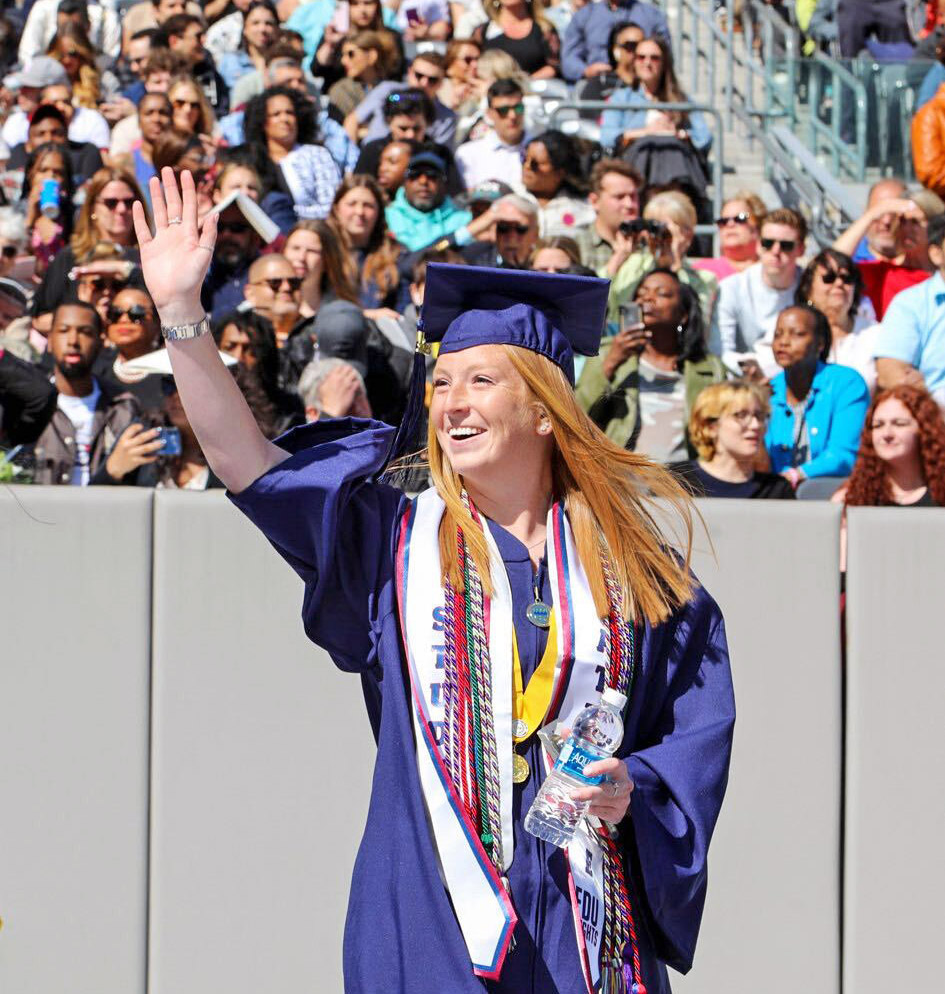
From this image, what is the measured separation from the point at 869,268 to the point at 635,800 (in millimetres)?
4930

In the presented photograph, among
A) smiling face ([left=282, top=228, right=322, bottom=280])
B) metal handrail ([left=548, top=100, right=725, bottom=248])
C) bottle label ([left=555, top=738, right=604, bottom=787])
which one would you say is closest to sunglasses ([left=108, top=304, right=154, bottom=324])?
smiling face ([left=282, top=228, right=322, bottom=280])

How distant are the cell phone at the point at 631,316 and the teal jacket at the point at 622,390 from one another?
0.14m

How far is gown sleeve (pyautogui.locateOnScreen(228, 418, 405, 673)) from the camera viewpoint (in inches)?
98.2

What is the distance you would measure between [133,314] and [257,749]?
2993 millimetres

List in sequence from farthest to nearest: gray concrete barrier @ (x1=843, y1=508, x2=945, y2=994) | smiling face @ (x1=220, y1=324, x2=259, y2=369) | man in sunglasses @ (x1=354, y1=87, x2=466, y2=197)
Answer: man in sunglasses @ (x1=354, y1=87, x2=466, y2=197) → smiling face @ (x1=220, y1=324, x2=259, y2=369) → gray concrete barrier @ (x1=843, y1=508, x2=945, y2=994)

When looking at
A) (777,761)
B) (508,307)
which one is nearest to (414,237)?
(777,761)

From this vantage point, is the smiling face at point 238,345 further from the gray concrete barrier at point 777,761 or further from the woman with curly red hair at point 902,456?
the gray concrete barrier at point 777,761

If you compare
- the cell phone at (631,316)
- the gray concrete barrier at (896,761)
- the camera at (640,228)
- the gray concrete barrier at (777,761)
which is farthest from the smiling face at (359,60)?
the gray concrete barrier at (896,761)

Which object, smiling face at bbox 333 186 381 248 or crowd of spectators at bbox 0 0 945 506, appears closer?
crowd of spectators at bbox 0 0 945 506

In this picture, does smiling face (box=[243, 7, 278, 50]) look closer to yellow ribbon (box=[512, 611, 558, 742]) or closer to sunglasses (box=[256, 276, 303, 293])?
sunglasses (box=[256, 276, 303, 293])

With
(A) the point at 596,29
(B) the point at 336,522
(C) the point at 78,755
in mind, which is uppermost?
(A) the point at 596,29

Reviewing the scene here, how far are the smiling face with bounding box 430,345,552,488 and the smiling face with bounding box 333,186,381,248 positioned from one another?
463cm

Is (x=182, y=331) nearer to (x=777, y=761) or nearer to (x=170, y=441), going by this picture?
(x=777, y=761)

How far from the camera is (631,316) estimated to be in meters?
6.16
